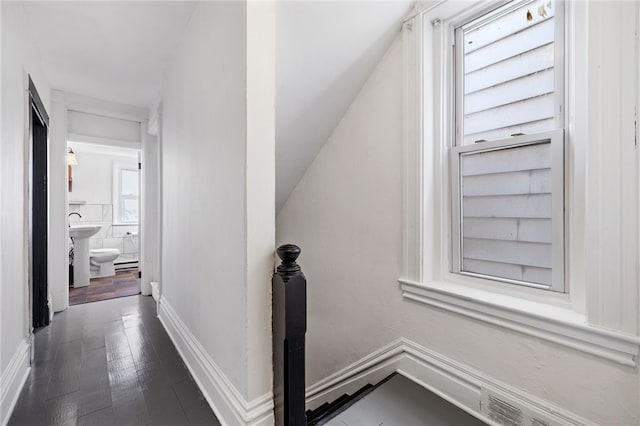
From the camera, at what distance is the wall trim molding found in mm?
1155

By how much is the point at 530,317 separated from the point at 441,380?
1.87 ft

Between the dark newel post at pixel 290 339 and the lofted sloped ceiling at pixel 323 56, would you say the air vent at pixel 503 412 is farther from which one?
the lofted sloped ceiling at pixel 323 56

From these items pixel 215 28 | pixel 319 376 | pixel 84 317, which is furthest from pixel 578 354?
pixel 84 317

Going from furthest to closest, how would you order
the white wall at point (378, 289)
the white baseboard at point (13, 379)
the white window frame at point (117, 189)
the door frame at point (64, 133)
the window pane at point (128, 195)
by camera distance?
the window pane at point (128, 195)
the white window frame at point (117, 189)
the door frame at point (64, 133)
the white baseboard at point (13, 379)
the white wall at point (378, 289)

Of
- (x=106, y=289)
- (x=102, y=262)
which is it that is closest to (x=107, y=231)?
(x=102, y=262)

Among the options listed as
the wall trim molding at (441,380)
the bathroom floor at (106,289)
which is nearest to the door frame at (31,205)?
the bathroom floor at (106,289)

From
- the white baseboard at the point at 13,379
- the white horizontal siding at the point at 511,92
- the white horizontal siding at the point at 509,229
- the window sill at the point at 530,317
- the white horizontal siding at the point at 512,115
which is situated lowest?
the white baseboard at the point at 13,379

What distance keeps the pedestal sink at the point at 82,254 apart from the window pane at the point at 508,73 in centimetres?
466

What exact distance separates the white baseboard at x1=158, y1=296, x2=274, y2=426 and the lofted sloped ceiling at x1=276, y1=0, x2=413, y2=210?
1437 millimetres

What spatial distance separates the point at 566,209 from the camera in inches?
47.3

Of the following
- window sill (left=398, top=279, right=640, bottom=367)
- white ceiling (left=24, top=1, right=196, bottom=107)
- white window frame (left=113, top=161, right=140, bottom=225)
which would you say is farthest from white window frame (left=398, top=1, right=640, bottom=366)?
white window frame (left=113, top=161, right=140, bottom=225)

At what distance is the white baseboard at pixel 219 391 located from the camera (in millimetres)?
1206

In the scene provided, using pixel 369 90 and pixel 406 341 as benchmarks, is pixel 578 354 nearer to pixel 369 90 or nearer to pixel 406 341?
pixel 406 341

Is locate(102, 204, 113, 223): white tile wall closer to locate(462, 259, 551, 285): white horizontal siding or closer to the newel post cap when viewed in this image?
the newel post cap
